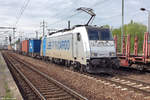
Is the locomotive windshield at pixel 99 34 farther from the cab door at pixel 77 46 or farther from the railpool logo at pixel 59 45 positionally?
the railpool logo at pixel 59 45

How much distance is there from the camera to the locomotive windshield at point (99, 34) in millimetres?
11895

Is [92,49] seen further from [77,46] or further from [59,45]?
[59,45]

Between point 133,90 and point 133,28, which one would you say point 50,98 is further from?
point 133,28

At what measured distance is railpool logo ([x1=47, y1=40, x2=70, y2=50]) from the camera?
14459 millimetres

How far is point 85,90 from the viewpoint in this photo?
7945 mm

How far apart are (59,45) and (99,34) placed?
17.5ft

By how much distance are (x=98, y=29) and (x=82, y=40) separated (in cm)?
138

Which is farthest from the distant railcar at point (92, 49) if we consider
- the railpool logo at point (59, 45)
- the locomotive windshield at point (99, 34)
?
the railpool logo at point (59, 45)

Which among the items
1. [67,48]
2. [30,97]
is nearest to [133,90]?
[30,97]

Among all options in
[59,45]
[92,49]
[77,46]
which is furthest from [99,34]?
[59,45]

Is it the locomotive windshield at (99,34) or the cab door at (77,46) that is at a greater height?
the locomotive windshield at (99,34)

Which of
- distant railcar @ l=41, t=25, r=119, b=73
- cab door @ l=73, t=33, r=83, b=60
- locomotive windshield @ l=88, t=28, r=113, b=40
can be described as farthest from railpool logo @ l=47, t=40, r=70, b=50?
locomotive windshield @ l=88, t=28, r=113, b=40

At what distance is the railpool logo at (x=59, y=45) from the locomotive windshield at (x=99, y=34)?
2.81m

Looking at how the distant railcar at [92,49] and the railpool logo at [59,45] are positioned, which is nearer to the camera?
the distant railcar at [92,49]
